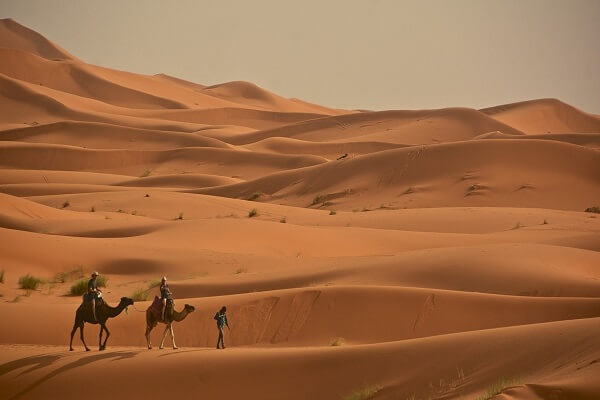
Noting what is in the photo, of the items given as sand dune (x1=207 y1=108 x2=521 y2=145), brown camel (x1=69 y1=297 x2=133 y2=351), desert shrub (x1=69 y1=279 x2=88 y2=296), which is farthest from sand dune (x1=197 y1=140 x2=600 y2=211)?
brown camel (x1=69 y1=297 x2=133 y2=351)

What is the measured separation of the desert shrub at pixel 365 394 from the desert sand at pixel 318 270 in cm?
2

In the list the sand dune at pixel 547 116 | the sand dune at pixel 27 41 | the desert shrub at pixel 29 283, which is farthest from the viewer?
the sand dune at pixel 27 41

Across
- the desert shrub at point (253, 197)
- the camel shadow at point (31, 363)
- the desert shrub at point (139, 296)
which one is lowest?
the camel shadow at point (31, 363)

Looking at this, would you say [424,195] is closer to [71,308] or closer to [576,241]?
[576,241]

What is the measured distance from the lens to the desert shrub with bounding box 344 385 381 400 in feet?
34.2

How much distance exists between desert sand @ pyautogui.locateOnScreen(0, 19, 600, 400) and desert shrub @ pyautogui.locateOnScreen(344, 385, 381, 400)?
0.02m

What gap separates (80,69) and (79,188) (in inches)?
2800

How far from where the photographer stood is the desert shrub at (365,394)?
1042 centimetres

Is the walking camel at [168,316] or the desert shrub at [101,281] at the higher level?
the desert shrub at [101,281]

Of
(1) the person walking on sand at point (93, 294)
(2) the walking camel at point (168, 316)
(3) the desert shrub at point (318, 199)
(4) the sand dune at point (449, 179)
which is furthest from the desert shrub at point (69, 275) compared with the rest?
(3) the desert shrub at point (318, 199)

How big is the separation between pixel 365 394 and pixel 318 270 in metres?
10.3

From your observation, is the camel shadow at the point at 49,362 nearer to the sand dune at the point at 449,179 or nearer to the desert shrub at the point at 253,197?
the sand dune at the point at 449,179

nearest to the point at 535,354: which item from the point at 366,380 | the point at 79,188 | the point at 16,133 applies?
the point at 366,380

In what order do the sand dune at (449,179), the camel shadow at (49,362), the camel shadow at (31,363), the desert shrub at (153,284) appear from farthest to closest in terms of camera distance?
the sand dune at (449,179), the desert shrub at (153,284), the camel shadow at (31,363), the camel shadow at (49,362)
